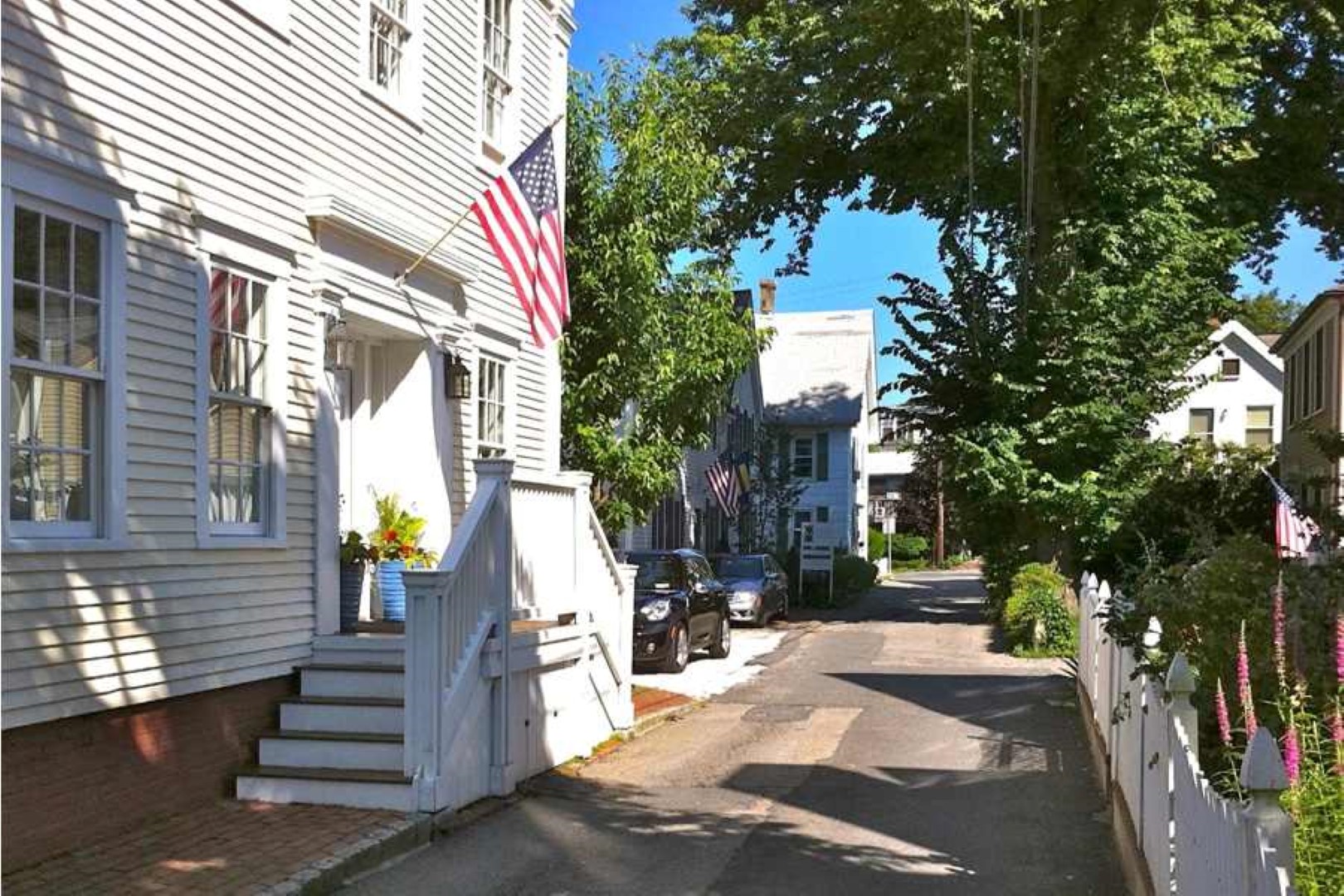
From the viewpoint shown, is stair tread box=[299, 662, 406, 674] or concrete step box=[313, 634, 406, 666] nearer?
stair tread box=[299, 662, 406, 674]

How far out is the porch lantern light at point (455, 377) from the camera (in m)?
10.9

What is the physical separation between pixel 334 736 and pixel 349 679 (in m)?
0.53

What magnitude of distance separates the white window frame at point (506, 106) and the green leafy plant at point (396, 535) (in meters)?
3.61

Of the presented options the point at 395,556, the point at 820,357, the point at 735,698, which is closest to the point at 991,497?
the point at 735,698

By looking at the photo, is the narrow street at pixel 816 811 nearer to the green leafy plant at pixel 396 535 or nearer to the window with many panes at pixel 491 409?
the green leafy plant at pixel 396 535

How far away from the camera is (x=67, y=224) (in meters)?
6.65

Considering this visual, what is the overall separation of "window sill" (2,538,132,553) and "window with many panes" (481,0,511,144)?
6297 millimetres

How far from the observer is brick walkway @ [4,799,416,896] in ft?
20.0

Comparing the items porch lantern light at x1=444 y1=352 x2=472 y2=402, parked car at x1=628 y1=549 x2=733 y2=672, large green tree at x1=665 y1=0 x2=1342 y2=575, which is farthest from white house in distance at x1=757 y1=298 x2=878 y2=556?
porch lantern light at x1=444 y1=352 x2=472 y2=402

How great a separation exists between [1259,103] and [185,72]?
24630 mm

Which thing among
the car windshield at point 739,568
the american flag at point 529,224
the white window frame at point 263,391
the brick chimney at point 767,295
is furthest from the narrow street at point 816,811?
the brick chimney at point 767,295

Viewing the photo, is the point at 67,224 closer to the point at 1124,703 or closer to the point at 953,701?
the point at 1124,703

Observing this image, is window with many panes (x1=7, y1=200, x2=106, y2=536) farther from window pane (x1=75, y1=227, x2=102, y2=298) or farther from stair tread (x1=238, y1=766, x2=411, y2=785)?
stair tread (x1=238, y1=766, x2=411, y2=785)

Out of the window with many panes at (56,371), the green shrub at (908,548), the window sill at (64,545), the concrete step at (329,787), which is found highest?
the window with many panes at (56,371)
